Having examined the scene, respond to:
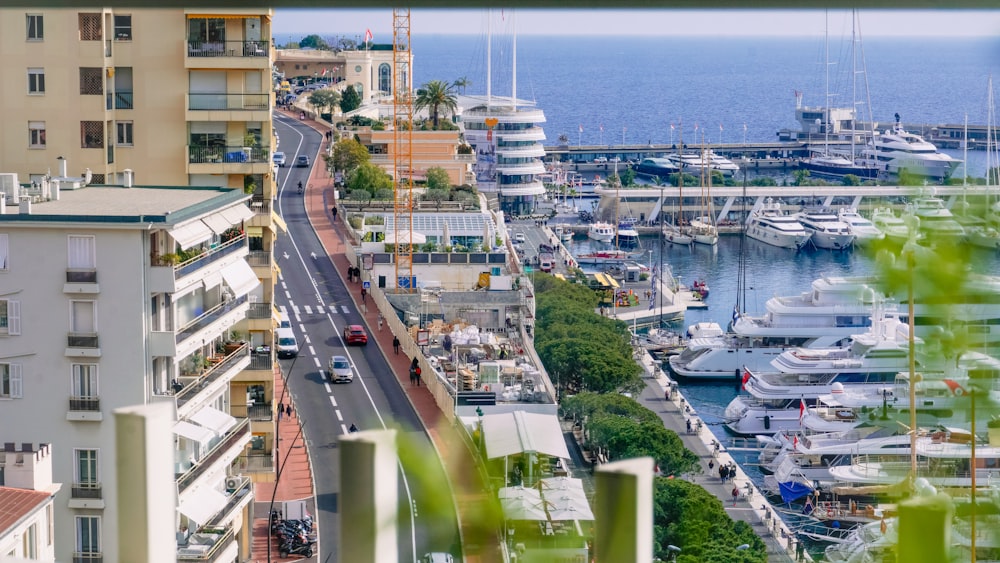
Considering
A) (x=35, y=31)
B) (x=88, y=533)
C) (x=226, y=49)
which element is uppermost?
(x=35, y=31)

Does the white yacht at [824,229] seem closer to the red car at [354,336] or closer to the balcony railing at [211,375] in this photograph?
the red car at [354,336]

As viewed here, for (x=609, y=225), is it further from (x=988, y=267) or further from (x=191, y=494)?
(x=988, y=267)

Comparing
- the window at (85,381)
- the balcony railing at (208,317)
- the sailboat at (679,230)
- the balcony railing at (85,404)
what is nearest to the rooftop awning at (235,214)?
the balcony railing at (208,317)

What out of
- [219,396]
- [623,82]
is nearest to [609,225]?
[219,396]

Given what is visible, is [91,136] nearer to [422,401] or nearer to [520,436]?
[422,401]

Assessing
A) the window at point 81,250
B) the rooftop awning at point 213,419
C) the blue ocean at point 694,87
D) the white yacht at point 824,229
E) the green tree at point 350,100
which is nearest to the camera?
the window at point 81,250

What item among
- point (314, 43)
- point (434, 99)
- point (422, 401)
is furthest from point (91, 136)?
point (314, 43)
